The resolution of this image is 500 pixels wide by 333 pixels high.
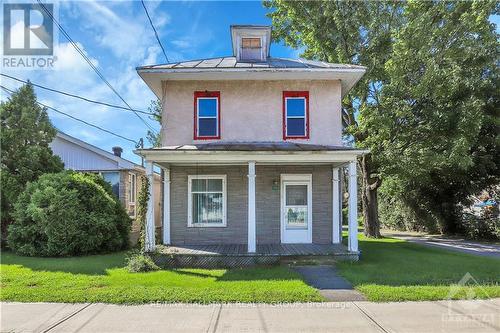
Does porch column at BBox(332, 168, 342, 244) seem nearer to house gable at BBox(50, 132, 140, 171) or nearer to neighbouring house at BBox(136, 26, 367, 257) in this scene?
neighbouring house at BBox(136, 26, 367, 257)

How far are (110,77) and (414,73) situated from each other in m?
12.9

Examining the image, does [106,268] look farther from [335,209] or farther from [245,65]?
[245,65]

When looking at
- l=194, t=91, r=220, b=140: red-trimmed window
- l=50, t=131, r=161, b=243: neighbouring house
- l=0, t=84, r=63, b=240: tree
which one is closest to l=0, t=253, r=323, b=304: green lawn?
l=0, t=84, r=63, b=240: tree

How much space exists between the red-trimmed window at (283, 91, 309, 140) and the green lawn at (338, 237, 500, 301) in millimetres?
4512

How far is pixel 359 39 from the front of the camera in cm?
1650

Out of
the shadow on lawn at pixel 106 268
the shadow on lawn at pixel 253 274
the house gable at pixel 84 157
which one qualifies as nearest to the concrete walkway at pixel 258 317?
the shadow on lawn at pixel 253 274

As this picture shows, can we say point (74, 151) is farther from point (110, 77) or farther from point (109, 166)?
point (110, 77)

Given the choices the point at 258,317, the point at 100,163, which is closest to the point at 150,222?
the point at 258,317

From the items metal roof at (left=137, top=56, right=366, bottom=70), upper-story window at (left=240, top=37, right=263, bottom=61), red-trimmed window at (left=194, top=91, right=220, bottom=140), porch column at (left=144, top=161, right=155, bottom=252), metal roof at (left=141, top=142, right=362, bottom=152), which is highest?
upper-story window at (left=240, top=37, right=263, bottom=61)

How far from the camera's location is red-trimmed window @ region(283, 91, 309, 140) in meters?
11.9

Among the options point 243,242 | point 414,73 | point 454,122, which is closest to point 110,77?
point 243,242

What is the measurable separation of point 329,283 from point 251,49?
340 inches

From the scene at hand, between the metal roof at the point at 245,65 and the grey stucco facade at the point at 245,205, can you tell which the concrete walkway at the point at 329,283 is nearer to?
the grey stucco facade at the point at 245,205

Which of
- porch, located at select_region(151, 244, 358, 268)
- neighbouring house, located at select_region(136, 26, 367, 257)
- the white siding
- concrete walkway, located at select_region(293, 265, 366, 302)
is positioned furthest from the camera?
the white siding
